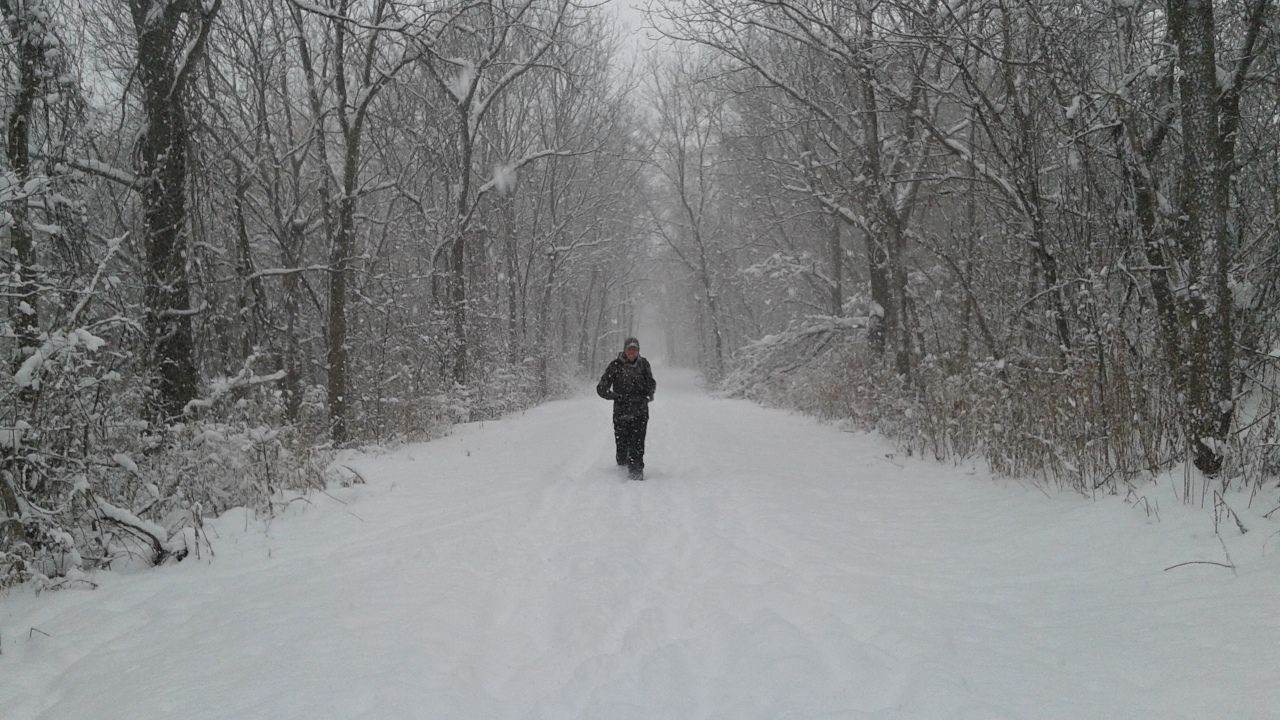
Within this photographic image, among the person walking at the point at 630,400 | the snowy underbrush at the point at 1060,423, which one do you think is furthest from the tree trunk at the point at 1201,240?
the person walking at the point at 630,400

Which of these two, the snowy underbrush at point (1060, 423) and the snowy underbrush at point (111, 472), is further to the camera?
the snowy underbrush at point (1060, 423)

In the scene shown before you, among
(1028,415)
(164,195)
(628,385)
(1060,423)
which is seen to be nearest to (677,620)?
(1060,423)

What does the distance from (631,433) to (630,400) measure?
0.46 meters

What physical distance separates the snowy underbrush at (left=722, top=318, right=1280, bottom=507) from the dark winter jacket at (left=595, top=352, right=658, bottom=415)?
3584 mm

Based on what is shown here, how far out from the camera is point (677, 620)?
3.46 meters

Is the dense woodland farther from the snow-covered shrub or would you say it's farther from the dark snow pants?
the dark snow pants

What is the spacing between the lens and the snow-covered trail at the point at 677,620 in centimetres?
262

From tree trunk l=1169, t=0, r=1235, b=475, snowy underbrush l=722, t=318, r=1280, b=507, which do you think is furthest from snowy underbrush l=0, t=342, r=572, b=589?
tree trunk l=1169, t=0, r=1235, b=475

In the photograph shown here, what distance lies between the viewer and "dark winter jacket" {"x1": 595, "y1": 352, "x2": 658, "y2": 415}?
8180mm

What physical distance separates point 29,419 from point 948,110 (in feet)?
53.8

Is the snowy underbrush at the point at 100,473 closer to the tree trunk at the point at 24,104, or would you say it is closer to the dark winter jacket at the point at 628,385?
the tree trunk at the point at 24,104

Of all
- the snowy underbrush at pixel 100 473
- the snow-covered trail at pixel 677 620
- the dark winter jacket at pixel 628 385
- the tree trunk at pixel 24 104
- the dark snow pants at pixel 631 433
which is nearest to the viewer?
the snow-covered trail at pixel 677 620

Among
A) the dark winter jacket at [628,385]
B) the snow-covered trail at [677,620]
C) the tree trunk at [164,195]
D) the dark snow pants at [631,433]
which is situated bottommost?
the snow-covered trail at [677,620]

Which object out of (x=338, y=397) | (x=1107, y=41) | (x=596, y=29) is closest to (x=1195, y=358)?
(x=1107, y=41)
